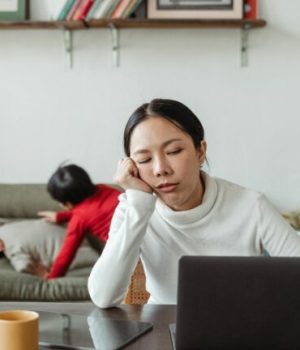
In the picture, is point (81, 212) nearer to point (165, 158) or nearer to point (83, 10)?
point (83, 10)

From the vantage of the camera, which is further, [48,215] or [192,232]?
[48,215]

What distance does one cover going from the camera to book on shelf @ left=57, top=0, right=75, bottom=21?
352 cm

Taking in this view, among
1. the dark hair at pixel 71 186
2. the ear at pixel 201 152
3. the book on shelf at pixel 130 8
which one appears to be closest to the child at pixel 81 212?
the dark hair at pixel 71 186

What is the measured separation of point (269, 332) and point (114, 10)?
2.74 m

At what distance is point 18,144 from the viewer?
380cm

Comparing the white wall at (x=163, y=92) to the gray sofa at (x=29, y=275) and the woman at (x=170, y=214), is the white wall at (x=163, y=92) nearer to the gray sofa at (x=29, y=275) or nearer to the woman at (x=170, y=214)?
the gray sofa at (x=29, y=275)

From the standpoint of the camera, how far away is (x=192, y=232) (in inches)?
62.1

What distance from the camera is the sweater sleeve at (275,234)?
5.10 ft

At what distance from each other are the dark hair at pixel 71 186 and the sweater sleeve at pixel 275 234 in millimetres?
1643

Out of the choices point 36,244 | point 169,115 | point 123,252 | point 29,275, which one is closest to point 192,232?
point 123,252

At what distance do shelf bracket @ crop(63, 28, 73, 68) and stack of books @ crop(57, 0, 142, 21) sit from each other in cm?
17

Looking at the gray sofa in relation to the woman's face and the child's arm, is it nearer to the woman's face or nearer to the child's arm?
the child's arm

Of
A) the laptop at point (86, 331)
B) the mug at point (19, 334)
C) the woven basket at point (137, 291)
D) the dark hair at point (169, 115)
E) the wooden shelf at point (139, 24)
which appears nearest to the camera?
the mug at point (19, 334)

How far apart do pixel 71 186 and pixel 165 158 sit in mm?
1745
